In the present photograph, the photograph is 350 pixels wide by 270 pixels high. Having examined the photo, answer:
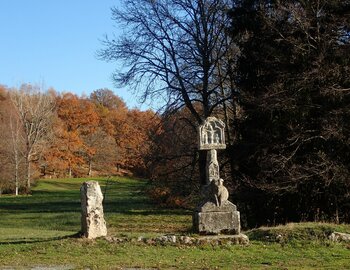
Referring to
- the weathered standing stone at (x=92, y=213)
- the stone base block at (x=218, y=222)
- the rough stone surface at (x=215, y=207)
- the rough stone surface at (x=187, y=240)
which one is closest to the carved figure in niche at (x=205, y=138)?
the rough stone surface at (x=215, y=207)

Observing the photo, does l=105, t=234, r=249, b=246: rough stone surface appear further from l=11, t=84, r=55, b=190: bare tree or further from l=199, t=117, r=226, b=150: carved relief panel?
l=11, t=84, r=55, b=190: bare tree

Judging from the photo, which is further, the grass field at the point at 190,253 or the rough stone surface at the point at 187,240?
the rough stone surface at the point at 187,240

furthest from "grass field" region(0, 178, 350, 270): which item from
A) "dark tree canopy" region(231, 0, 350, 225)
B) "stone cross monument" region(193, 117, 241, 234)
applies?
"dark tree canopy" region(231, 0, 350, 225)

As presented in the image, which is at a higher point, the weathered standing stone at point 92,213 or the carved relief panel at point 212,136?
Answer: the carved relief panel at point 212,136

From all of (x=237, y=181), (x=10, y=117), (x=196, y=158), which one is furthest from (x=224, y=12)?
(x=10, y=117)

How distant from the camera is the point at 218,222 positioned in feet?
47.7

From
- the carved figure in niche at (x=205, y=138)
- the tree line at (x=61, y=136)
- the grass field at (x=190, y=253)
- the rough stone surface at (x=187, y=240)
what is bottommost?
the grass field at (x=190, y=253)

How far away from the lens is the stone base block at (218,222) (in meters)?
14.5

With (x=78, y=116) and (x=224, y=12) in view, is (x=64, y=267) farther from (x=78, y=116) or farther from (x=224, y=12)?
(x=78, y=116)

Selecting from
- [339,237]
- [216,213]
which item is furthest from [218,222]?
[339,237]

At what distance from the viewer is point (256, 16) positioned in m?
21.6

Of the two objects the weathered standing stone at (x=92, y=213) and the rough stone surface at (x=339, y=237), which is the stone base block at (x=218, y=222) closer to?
the rough stone surface at (x=339, y=237)

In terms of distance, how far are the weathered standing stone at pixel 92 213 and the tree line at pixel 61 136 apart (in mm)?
36121

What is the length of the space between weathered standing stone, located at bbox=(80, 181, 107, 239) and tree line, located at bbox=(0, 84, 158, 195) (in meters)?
36.1
